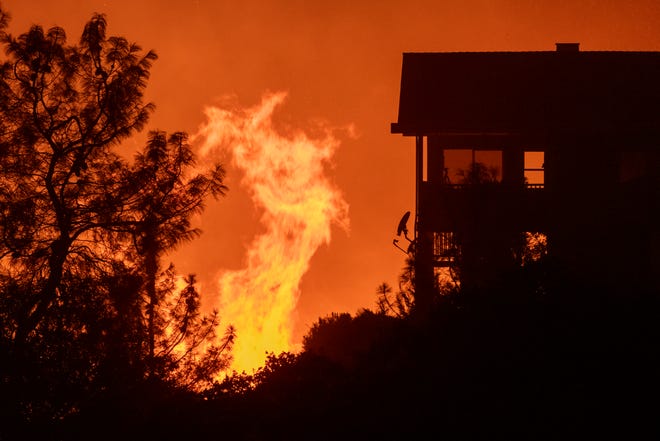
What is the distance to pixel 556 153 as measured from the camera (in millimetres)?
21250

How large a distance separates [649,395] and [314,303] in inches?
847

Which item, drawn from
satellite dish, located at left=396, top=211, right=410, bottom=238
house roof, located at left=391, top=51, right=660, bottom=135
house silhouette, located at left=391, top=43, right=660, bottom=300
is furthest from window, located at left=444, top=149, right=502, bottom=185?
satellite dish, located at left=396, top=211, right=410, bottom=238

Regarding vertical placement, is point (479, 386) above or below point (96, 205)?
below

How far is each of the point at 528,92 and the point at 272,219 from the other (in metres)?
11.0

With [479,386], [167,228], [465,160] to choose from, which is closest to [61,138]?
[167,228]

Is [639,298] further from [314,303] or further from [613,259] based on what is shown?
[314,303]

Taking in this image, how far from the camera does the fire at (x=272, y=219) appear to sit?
25281 millimetres

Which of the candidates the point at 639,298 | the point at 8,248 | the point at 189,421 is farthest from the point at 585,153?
the point at 8,248

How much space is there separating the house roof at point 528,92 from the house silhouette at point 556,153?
0.11ft

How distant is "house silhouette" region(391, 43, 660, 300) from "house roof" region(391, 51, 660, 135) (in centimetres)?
3

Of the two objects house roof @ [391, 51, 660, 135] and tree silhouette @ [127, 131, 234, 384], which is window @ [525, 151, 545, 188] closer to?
house roof @ [391, 51, 660, 135]

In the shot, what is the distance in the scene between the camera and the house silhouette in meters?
19.5

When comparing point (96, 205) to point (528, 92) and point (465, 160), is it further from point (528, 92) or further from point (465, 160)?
point (528, 92)

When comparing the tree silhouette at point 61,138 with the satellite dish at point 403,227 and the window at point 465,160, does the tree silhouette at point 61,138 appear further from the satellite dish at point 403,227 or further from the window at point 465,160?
the window at point 465,160
